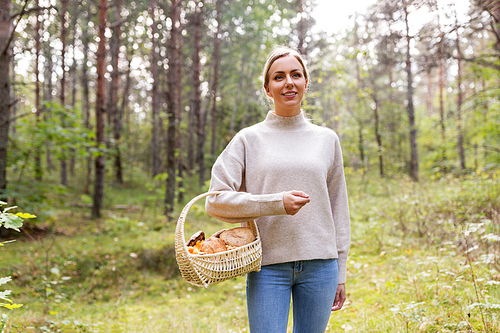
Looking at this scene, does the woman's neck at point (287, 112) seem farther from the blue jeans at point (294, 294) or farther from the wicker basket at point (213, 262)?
the blue jeans at point (294, 294)

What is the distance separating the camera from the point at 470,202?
5.50 m

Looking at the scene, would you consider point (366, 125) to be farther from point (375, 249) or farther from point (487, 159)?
point (375, 249)

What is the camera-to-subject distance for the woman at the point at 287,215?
5.28 ft

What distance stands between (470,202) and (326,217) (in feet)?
16.2

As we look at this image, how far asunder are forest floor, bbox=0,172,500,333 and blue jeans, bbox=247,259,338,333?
103cm

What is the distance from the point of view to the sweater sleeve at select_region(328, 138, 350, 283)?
6.02ft

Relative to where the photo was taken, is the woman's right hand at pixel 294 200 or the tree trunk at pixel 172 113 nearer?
the woman's right hand at pixel 294 200

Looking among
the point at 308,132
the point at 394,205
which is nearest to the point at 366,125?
the point at 394,205

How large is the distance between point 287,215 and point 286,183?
16cm

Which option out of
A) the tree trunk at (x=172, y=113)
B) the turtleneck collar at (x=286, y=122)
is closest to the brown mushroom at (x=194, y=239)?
the turtleneck collar at (x=286, y=122)

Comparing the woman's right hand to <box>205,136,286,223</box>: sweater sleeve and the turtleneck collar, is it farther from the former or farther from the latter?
the turtleneck collar

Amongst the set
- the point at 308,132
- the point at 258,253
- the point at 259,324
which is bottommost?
the point at 259,324

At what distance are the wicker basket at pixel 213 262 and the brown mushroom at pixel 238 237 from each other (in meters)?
0.04

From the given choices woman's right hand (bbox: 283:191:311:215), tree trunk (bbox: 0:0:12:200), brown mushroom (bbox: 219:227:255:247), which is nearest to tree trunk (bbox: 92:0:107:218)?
tree trunk (bbox: 0:0:12:200)
